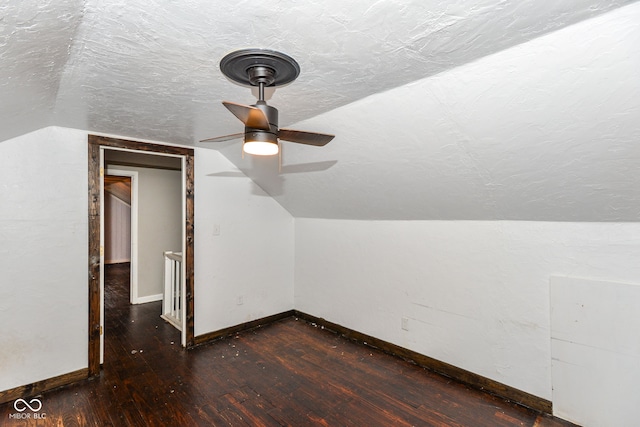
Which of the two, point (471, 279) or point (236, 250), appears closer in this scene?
point (471, 279)

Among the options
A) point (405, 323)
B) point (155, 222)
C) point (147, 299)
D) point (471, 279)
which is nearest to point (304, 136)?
point (471, 279)

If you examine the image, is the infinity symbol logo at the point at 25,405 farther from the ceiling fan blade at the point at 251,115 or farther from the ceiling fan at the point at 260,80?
the ceiling fan blade at the point at 251,115

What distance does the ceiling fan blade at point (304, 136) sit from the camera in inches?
63.9

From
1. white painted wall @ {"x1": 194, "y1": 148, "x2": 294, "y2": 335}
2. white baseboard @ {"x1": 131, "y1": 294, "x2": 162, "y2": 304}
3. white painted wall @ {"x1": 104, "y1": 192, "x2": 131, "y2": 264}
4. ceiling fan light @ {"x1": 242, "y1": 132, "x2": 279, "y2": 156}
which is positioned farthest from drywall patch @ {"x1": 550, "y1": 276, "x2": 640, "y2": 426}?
white painted wall @ {"x1": 104, "y1": 192, "x2": 131, "y2": 264}

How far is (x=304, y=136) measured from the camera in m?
1.67

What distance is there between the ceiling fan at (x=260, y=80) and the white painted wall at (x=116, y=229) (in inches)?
313

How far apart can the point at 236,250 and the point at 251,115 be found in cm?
252

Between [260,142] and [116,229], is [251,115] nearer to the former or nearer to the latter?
[260,142]

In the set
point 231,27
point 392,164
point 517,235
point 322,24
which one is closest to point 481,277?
point 517,235

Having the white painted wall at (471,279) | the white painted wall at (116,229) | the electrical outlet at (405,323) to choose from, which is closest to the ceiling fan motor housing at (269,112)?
the white painted wall at (471,279)

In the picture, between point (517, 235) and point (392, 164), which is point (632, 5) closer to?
point (392, 164)

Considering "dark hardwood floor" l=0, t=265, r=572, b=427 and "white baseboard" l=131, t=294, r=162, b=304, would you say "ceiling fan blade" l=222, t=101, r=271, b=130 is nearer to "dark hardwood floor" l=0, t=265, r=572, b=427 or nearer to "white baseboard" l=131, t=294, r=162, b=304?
"dark hardwood floor" l=0, t=265, r=572, b=427

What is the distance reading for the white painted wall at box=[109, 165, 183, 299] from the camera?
4793 millimetres

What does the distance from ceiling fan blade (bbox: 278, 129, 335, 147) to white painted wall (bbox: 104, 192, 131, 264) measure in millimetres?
7925
